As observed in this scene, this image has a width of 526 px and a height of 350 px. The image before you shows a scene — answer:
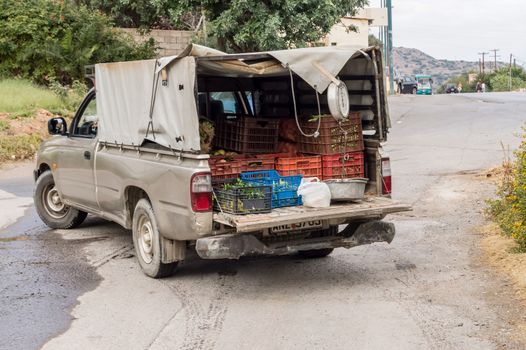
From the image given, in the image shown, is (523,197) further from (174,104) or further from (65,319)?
(65,319)

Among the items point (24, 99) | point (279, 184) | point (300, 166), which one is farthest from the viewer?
point (24, 99)

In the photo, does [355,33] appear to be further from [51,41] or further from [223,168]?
[223,168]

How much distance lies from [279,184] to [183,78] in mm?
1384

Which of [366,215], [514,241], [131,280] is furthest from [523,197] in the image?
[131,280]

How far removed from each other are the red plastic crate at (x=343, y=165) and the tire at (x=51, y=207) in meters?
4.16

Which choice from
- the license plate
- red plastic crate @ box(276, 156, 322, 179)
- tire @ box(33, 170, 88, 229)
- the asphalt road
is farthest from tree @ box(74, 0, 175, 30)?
the license plate

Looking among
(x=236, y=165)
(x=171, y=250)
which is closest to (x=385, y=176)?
(x=236, y=165)

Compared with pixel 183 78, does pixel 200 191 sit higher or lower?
lower

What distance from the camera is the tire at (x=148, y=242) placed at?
24.7 ft

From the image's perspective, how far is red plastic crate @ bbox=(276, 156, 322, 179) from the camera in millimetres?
7668

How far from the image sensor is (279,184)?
7336mm

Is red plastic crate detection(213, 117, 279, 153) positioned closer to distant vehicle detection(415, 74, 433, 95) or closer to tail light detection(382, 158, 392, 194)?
tail light detection(382, 158, 392, 194)

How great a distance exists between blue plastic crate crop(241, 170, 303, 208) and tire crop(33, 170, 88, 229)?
12.5 ft

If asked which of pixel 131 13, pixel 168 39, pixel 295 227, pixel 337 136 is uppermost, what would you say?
pixel 131 13
